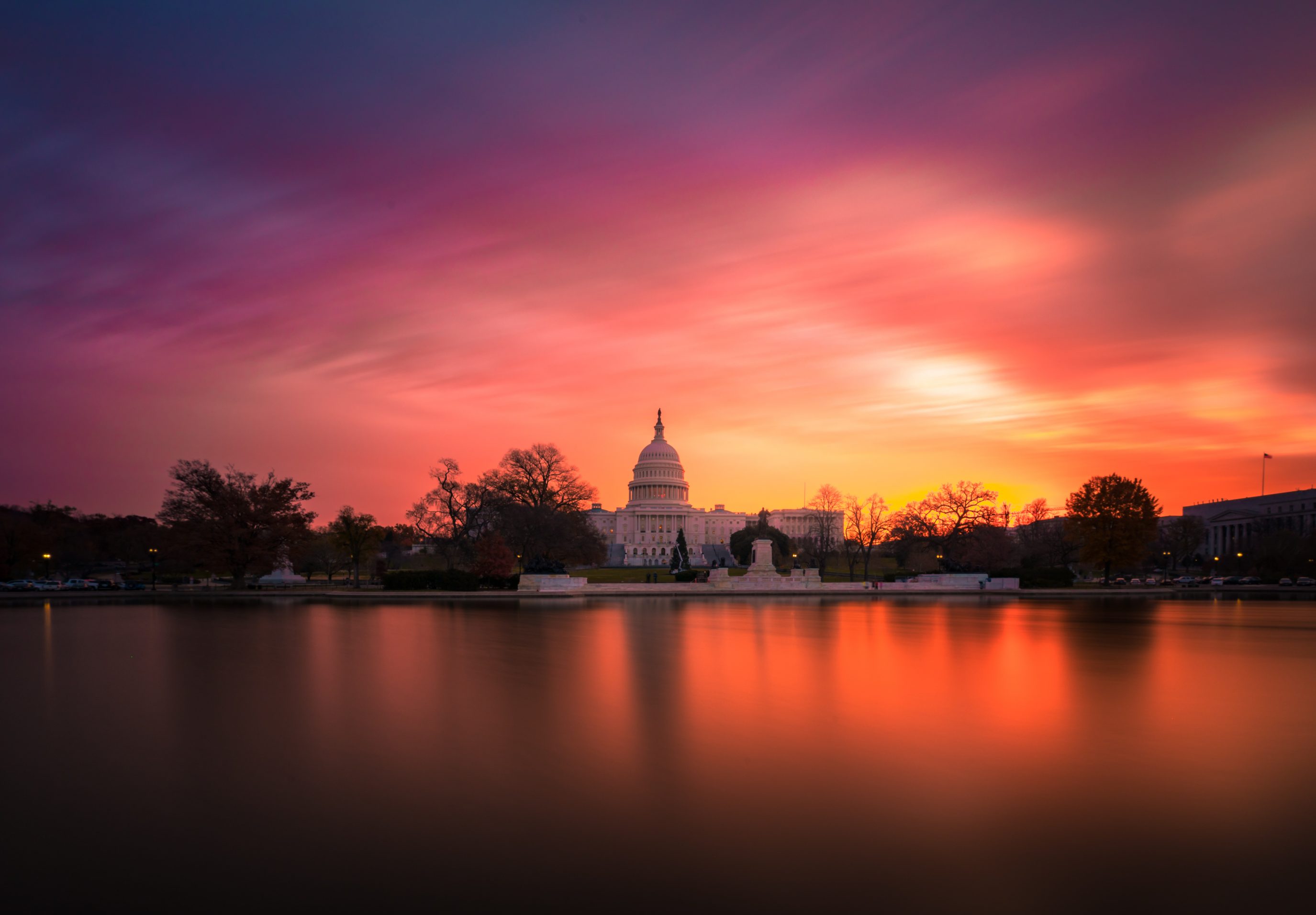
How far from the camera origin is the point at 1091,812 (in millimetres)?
8008

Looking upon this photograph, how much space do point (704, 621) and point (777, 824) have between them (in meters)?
21.9

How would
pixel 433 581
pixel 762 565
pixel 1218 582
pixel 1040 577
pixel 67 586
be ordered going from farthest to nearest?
pixel 1218 582 → pixel 762 565 → pixel 1040 577 → pixel 67 586 → pixel 433 581

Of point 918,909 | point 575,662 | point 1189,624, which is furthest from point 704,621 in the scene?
point 918,909

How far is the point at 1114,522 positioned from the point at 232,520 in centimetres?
6218

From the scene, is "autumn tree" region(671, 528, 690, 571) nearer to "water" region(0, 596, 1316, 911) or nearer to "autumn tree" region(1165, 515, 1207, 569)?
"autumn tree" region(1165, 515, 1207, 569)

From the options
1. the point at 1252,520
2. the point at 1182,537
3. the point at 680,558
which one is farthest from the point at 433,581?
the point at 1252,520

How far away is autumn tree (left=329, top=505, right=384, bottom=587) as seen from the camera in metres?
60.5

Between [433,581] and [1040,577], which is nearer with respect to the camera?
[433,581]

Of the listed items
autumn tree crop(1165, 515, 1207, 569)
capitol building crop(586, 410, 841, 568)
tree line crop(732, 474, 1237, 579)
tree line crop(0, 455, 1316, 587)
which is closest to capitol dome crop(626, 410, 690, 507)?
capitol building crop(586, 410, 841, 568)

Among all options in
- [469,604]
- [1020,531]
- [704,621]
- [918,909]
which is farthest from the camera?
[1020,531]

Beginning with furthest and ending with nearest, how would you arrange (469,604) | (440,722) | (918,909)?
1. (469,604)
2. (440,722)
3. (918,909)

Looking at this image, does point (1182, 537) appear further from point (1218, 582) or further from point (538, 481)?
point (538, 481)

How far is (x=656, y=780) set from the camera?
8.97m

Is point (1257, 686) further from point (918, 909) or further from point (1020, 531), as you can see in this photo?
point (1020, 531)
